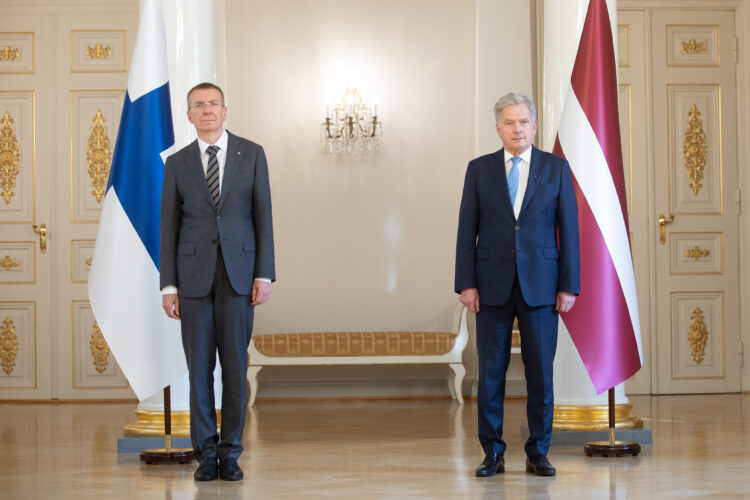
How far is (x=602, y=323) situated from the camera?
13.3ft

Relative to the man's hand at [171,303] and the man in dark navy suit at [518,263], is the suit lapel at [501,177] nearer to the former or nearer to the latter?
the man in dark navy suit at [518,263]

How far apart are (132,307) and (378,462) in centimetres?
126

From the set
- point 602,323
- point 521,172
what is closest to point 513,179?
point 521,172

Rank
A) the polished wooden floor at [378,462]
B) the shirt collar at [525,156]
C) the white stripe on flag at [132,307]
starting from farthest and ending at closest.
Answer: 1. the white stripe on flag at [132,307]
2. the shirt collar at [525,156]
3. the polished wooden floor at [378,462]

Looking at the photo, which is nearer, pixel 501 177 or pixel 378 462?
pixel 501 177

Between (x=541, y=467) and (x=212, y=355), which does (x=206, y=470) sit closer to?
(x=212, y=355)

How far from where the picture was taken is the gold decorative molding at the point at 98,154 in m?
7.45

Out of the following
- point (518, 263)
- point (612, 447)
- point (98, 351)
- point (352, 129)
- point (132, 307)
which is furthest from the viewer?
point (352, 129)

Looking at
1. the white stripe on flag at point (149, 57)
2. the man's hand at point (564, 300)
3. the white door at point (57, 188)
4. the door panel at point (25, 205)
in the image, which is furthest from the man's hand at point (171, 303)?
the door panel at point (25, 205)

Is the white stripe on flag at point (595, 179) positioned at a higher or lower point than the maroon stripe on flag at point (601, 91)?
lower

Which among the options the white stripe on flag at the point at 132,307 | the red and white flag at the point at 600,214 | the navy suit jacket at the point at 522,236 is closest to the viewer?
the navy suit jacket at the point at 522,236

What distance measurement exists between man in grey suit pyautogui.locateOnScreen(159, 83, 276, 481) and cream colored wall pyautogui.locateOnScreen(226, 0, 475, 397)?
3979 mm

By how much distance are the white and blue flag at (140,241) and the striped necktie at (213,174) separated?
581 millimetres

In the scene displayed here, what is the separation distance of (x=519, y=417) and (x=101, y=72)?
434cm
